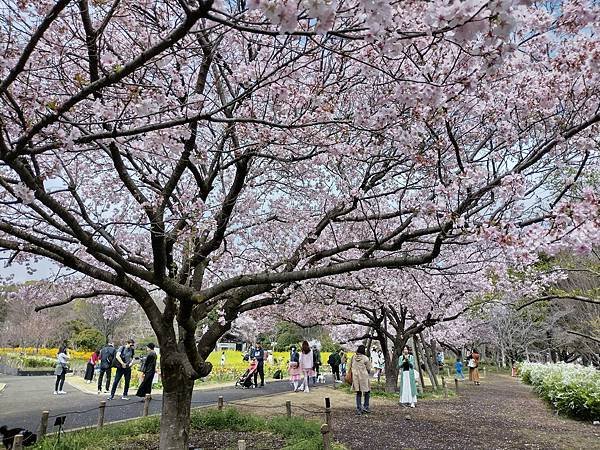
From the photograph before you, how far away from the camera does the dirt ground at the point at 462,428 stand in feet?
24.9

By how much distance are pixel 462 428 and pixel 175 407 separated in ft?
20.6

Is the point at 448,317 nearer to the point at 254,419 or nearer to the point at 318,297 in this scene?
the point at 318,297

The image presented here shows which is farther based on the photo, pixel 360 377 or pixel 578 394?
pixel 578 394

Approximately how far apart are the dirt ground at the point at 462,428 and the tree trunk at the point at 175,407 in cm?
258

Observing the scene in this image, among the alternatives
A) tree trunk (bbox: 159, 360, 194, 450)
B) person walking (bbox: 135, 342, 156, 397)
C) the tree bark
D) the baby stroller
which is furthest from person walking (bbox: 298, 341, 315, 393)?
tree trunk (bbox: 159, 360, 194, 450)

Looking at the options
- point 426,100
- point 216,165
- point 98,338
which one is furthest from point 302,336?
point 426,100

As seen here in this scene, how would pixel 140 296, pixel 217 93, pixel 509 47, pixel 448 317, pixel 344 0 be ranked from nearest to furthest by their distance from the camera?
pixel 509 47, pixel 344 0, pixel 140 296, pixel 217 93, pixel 448 317

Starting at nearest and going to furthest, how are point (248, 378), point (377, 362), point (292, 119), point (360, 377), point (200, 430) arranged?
1. point (292, 119)
2. point (200, 430)
3. point (360, 377)
4. point (248, 378)
5. point (377, 362)

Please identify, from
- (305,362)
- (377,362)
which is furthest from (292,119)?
(377,362)

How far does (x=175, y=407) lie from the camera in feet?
19.7

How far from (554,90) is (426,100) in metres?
2.16

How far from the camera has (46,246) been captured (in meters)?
4.44

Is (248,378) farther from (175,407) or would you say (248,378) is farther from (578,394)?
(175,407)

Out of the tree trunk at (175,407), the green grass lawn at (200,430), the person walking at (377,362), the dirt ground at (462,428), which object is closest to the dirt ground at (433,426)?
the dirt ground at (462,428)
